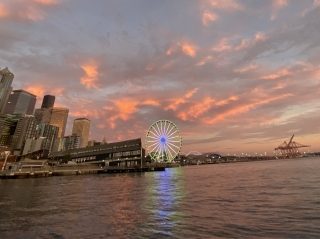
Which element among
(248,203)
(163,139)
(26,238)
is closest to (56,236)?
(26,238)

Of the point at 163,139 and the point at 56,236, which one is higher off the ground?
the point at 163,139

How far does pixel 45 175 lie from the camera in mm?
179750

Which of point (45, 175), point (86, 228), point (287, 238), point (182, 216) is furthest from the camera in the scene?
point (45, 175)

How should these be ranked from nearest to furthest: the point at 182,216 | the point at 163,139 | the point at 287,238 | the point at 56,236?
1. the point at 287,238
2. the point at 56,236
3. the point at 182,216
4. the point at 163,139

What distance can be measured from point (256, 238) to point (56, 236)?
17343 millimetres

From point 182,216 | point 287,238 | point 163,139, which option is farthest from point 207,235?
point 163,139

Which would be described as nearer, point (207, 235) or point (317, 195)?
point (207, 235)

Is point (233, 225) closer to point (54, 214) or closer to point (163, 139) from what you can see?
point (54, 214)

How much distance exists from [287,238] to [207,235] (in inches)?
246

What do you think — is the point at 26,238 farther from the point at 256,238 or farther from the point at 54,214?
the point at 256,238

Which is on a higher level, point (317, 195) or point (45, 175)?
point (45, 175)

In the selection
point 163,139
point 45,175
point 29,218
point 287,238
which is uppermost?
point 163,139

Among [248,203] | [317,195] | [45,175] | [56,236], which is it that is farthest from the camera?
[45,175]

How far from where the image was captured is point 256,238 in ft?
73.4
